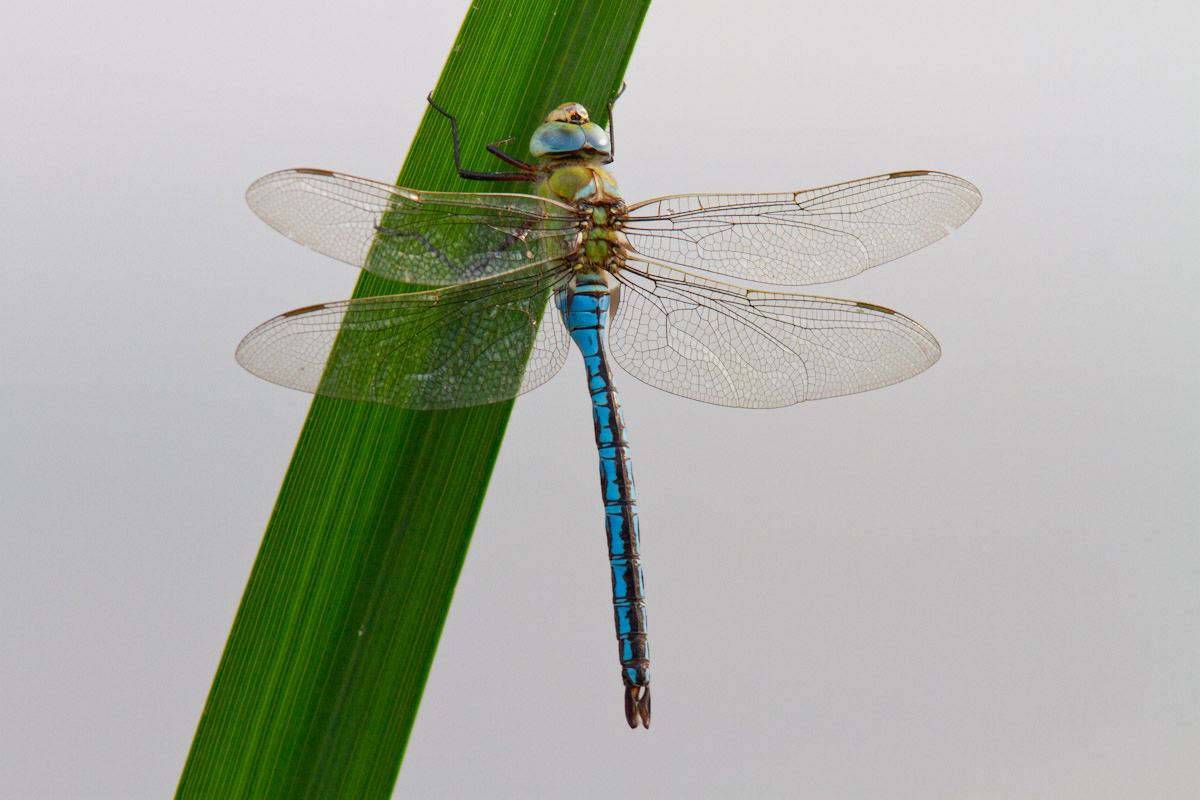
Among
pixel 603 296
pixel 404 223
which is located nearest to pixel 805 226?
pixel 603 296

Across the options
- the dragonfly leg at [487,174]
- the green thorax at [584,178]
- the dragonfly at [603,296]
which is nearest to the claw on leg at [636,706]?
the dragonfly at [603,296]

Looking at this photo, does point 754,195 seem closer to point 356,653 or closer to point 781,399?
point 781,399

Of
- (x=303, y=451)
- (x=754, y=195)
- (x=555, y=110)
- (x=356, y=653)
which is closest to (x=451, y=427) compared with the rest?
(x=303, y=451)

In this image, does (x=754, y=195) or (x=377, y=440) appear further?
(x=754, y=195)

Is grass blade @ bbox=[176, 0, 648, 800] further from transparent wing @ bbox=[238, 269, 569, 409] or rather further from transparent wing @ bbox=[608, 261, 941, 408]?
transparent wing @ bbox=[608, 261, 941, 408]

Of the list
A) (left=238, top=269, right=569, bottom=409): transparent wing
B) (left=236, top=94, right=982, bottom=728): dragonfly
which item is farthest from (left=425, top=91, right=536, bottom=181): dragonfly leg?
(left=238, top=269, right=569, bottom=409): transparent wing
